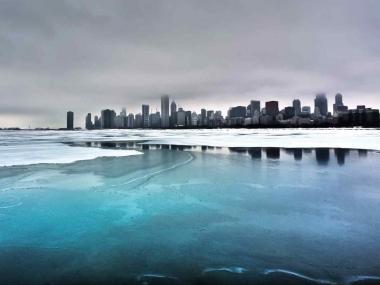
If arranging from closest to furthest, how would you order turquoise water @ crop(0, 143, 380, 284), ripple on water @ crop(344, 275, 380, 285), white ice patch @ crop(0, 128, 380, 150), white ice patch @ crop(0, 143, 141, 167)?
1. ripple on water @ crop(344, 275, 380, 285)
2. turquoise water @ crop(0, 143, 380, 284)
3. white ice patch @ crop(0, 143, 141, 167)
4. white ice patch @ crop(0, 128, 380, 150)

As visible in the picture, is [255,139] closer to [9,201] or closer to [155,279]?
[9,201]

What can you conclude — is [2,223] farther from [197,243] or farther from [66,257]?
[197,243]

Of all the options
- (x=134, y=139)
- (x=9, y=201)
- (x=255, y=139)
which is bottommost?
(x=9, y=201)

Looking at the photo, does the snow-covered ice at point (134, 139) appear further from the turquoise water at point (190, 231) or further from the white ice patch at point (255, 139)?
the turquoise water at point (190, 231)

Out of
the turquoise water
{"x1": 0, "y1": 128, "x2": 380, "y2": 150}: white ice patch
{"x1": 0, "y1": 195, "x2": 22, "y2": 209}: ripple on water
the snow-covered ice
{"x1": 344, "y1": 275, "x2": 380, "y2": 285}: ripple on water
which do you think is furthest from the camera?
{"x1": 0, "y1": 128, "x2": 380, "y2": 150}: white ice patch

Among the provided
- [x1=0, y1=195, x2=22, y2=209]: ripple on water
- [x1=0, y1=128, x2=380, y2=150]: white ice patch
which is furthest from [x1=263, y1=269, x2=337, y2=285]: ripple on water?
[x1=0, y1=128, x2=380, y2=150]: white ice patch

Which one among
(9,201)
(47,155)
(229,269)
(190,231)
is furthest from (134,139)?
(229,269)

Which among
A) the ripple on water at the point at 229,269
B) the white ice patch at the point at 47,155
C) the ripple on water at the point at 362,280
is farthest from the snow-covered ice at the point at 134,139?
the ripple on water at the point at 362,280

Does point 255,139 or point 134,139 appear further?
point 134,139

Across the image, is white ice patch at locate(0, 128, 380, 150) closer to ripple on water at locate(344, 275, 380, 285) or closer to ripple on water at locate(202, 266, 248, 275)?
ripple on water at locate(344, 275, 380, 285)
